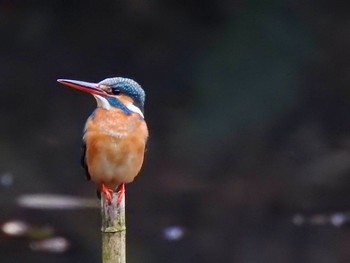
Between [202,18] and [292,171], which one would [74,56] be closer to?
[202,18]

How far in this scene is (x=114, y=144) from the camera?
11.0ft

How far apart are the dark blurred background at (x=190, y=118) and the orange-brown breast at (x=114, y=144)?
1732 millimetres

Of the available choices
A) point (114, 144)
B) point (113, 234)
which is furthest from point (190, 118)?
point (113, 234)

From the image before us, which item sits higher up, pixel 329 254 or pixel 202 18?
pixel 202 18

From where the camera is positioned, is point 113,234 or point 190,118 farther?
point 190,118

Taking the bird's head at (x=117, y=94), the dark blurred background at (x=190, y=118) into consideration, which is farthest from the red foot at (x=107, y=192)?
the dark blurred background at (x=190, y=118)

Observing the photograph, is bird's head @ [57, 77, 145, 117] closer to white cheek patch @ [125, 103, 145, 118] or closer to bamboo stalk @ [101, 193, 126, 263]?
white cheek patch @ [125, 103, 145, 118]

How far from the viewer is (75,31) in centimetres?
511

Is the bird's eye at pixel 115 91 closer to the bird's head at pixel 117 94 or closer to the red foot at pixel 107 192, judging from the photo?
the bird's head at pixel 117 94

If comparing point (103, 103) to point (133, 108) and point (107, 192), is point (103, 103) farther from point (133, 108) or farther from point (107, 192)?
point (107, 192)

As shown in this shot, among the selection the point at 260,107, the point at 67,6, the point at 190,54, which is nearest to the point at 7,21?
the point at 67,6

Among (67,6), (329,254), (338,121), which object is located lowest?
(329,254)

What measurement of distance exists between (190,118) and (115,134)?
1899 millimetres

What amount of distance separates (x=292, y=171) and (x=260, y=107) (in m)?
0.31
